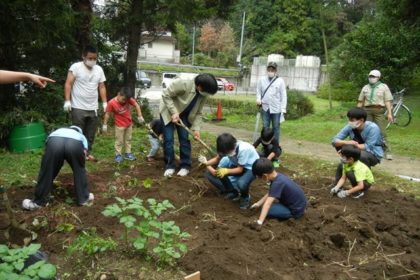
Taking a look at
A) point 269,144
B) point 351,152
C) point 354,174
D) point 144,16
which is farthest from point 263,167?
point 144,16

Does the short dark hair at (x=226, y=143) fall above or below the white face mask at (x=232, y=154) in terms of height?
above

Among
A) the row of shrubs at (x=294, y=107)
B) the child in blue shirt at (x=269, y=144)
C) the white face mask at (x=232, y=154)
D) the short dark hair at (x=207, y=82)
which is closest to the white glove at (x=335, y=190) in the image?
the child in blue shirt at (x=269, y=144)

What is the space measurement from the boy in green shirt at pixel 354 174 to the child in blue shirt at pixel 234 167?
120 centimetres

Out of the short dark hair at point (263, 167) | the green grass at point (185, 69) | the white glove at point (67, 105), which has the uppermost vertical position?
the green grass at point (185, 69)

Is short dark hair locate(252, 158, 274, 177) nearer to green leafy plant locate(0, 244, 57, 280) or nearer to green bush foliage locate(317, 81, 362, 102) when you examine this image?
green leafy plant locate(0, 244, 57, 280)

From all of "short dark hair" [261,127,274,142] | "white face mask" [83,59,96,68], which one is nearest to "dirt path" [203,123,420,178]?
"short dark hair" [261,127,274,142]

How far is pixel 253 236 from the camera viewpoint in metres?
4.11

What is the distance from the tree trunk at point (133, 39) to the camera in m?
11.0

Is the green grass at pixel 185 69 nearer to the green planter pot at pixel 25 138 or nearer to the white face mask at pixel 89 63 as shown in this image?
the green planter pot at pixel 25 138

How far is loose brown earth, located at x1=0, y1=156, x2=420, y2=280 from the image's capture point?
3.39 m

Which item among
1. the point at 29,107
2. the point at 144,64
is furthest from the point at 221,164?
the point at 144,64

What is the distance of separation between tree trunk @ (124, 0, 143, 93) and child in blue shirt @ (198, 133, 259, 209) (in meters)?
6.29

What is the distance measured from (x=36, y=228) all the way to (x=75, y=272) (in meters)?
0.90

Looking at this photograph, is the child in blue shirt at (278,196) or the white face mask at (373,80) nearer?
the child in blue shirt at (278,196)
